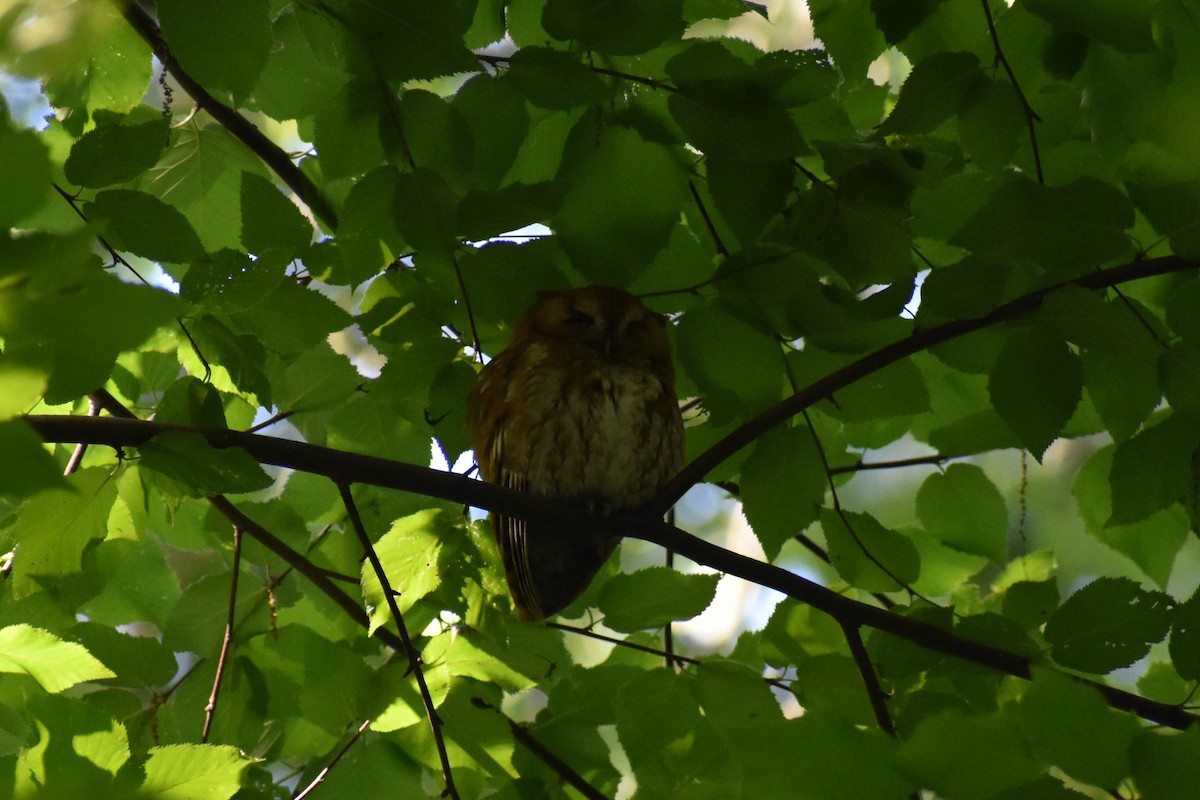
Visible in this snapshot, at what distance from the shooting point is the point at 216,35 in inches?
62.9

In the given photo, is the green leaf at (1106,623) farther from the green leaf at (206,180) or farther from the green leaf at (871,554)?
the green leaf at (206,180)

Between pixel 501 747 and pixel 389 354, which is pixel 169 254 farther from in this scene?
pixel 501 747

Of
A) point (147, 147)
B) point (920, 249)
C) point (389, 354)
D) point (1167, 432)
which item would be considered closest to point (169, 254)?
point (147, 147)

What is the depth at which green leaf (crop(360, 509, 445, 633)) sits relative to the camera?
2006 millimetres

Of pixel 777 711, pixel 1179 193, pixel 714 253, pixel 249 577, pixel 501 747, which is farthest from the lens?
pixel 249 577

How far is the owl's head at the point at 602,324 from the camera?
291 cm

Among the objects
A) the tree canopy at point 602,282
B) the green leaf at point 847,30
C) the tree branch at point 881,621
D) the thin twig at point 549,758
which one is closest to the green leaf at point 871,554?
the tree canopy at point 602,282

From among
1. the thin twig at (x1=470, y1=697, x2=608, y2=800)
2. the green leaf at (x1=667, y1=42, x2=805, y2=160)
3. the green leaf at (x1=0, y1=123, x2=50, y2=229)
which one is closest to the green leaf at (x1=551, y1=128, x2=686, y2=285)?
the green leaf at (x1=667, y1=42, x2=805, y2=160)

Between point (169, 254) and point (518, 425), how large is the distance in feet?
3.65

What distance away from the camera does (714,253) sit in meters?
2.49

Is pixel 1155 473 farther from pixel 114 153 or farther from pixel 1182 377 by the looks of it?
pixel 114 153

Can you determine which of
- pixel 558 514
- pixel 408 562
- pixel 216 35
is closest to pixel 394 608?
pixel 408 562

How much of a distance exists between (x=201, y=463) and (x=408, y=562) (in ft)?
1.64

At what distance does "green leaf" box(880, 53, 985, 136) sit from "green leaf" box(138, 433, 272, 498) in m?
1.23
